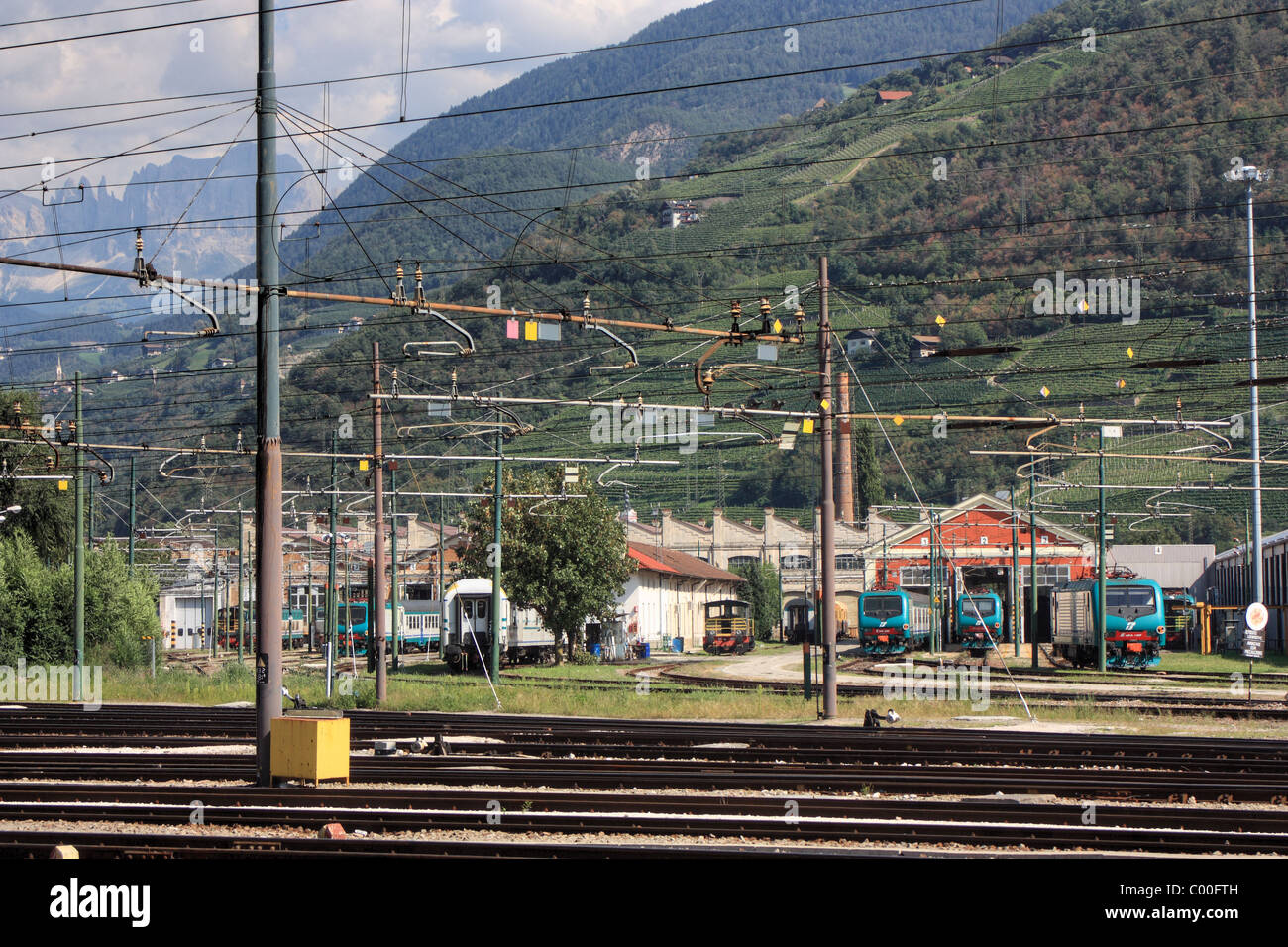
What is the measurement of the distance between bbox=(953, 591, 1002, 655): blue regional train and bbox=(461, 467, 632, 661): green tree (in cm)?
1840

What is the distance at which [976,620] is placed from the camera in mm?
67625

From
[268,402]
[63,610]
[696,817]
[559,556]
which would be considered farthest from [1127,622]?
[268,402]

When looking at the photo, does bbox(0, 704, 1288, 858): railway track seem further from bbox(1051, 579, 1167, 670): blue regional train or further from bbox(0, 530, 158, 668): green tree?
bbox(1051, 579, 1167, 670): blue regional train

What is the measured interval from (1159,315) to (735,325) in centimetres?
12306

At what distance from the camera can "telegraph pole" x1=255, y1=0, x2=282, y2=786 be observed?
1862 cm

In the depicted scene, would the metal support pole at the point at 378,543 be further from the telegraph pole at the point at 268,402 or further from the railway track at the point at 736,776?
the telegraph pole at the point at 268,402

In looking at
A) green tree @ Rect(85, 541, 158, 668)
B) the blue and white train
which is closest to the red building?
the blue and white train

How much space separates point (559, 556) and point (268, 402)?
4123 centimetres

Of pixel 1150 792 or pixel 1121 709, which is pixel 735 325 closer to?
pixel 1150 792

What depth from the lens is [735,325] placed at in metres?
22.8

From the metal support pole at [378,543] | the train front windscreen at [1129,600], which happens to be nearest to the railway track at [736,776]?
the metal support pole at [378,543]

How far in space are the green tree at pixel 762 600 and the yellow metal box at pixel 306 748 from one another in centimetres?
7799

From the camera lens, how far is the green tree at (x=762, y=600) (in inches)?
3775

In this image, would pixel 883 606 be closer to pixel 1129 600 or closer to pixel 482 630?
pixel 1129 600
